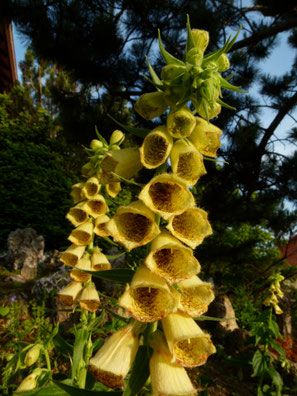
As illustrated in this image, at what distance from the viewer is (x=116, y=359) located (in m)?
0.68

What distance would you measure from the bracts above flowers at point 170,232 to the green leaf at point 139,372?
20 millimetres

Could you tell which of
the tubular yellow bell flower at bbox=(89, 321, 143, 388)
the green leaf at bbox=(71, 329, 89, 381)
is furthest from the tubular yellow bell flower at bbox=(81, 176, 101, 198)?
the tubular yellow bell flower at bbox=(89, 321, 143, 388)

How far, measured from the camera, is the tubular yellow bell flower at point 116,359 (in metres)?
0.66

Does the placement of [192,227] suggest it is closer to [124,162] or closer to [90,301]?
[124,162]

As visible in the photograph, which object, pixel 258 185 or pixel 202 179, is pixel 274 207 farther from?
pixel 202 179

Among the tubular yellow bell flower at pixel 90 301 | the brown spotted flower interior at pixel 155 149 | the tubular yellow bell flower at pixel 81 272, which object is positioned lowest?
the tubular yellow bell flower at pixel 90 301

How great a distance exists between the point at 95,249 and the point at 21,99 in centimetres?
1042

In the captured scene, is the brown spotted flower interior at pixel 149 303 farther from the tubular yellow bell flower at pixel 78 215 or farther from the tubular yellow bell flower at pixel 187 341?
the tubular yellow bell flower at pixel 78 215

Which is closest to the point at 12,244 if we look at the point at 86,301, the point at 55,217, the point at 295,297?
the point at 55,217

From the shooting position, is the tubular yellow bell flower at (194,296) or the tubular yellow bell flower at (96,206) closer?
the tubular yellow bell flower at (194,296)

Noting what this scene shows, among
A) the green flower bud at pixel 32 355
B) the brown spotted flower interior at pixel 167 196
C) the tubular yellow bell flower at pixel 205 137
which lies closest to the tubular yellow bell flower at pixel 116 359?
the brown spotted flower interior at pixel 167 196

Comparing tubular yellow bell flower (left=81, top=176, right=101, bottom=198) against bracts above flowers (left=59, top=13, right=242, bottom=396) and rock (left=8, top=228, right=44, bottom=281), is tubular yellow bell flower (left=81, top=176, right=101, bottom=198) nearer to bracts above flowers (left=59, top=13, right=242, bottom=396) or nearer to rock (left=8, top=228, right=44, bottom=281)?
bracts above flowers (left=59, top=13, right=242, bottom=396)

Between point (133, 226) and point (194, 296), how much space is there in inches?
10.1

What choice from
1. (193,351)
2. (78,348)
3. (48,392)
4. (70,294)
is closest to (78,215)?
(70,294)
